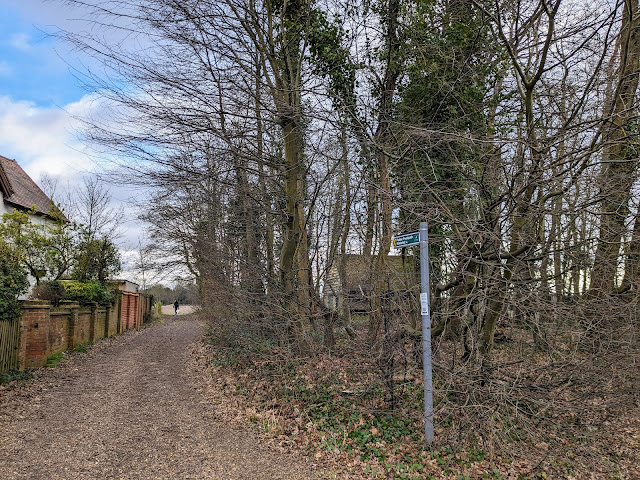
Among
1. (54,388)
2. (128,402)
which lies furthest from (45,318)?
Answer: (128,402)

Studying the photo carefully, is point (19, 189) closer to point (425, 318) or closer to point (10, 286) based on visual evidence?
point (10, 286)

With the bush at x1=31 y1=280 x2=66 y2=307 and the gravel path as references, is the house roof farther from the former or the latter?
the gravel path

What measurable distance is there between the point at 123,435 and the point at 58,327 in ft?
25.4

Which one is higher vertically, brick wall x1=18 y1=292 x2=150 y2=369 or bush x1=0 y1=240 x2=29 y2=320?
bush x1=0 y1=240 x2=29 y2=320

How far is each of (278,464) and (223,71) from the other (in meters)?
6.85

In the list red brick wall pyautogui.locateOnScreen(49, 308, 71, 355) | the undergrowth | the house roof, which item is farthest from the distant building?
the undergrowth

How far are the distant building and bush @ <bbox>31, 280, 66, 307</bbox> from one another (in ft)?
15.1

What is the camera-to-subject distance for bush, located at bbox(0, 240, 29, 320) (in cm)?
934

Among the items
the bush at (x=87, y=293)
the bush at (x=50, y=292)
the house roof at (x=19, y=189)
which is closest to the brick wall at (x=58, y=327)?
the bush at (x=87, y=293)

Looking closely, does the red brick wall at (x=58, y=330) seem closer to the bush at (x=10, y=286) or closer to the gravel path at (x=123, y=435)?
the gravel path at (x=123, y=435)

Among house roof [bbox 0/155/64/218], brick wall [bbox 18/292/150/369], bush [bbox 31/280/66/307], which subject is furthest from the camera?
house roof [bbox 0/155/64/218]

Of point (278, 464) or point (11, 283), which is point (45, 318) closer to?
point (11, 283)

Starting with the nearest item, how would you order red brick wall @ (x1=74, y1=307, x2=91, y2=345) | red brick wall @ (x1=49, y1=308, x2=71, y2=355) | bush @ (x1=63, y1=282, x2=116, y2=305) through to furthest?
red brick wall @ (x1=49, y1=308, x2=71, y2=355), red brick wall @ (x1=74, y1=307, x2=91, y2=345), bush @ (x1=63, y1=282, x2=116, y2=305)

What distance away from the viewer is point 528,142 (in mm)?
5793
